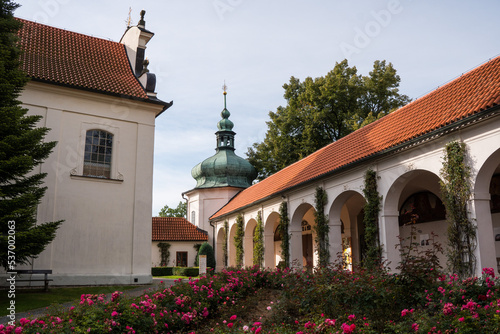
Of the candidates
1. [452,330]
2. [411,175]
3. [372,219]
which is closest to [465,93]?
[411,175]

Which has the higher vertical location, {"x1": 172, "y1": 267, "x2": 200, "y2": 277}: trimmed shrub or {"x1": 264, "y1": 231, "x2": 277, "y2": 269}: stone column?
{"x1": 264, "y1": 231, "x2": 277, "y2": 269}: stone column

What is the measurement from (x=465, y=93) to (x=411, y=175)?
2.54 metres

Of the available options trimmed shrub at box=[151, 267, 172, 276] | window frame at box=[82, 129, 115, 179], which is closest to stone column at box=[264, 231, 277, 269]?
window frame at box=[82, 129, 115, 179]

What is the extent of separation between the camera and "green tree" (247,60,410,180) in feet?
98.1

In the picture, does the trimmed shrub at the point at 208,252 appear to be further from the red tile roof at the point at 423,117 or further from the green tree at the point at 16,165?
the green tree at the point at 16,165

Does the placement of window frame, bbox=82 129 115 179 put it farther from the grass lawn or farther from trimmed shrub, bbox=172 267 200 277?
trimmed shrub, bbox=172 267 200 277

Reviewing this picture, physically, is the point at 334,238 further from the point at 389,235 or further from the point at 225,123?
the point at 225,123

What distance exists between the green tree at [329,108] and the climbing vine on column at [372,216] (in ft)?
52.2

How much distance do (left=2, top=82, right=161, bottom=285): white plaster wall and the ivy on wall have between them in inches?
673

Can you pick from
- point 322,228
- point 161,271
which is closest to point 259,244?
point 322,228

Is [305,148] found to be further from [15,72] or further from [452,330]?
[452,330]

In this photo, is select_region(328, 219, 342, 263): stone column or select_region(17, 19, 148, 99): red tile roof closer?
select_region(328, 219, 342, 263): stone column

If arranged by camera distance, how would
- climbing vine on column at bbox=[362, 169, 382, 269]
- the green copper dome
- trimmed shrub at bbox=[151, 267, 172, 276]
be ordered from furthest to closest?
1. the green copper dome
2. trimmed shrub at bbox=[151, 267, 172, 276]
3. climbing vine on column at bbox=[362, 169, 382, 269]

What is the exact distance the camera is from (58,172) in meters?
15.5
